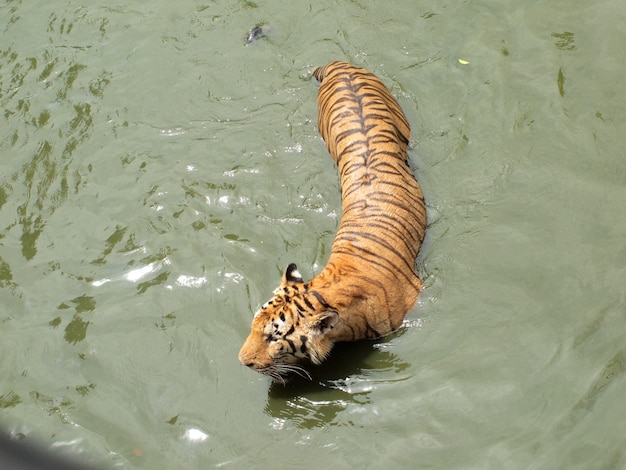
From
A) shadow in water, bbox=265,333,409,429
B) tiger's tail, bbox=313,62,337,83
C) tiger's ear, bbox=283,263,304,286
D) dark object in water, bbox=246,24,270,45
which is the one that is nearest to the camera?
shadow in water, bbox=265,333,409,429

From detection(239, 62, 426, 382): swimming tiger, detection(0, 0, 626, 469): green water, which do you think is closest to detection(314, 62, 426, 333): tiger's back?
detection(239, 62, 426, 382): swimming tiger

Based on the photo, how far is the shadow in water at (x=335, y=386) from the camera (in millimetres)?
3666

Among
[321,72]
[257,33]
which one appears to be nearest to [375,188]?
[321,72]

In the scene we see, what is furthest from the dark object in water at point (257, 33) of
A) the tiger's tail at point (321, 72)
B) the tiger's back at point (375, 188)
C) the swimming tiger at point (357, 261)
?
the swimming tiger at point (357, 261)

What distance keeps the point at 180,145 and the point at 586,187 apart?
9.68 feet

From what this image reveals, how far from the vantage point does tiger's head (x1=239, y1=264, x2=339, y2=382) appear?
3529 millimetres

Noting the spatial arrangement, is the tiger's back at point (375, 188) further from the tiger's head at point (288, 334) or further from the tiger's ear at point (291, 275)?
the tiger's head at point (288, 334)

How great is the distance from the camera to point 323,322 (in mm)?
3547

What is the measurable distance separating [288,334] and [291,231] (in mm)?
1079

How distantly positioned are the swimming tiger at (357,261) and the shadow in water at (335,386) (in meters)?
0.08

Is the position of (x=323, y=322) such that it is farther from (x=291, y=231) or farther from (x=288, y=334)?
(x=291, y=231)

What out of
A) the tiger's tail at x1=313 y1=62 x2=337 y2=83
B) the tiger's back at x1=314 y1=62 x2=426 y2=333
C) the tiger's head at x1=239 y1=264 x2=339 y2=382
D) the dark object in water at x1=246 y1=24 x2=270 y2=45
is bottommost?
the tiger's head at x1=239 y1=264 x2=339 y2=382

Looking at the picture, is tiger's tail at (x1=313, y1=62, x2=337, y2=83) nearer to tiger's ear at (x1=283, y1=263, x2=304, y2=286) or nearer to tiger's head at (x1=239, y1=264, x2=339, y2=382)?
tiger's ear at (x1=283, y1=263, x2=304, y2=286)

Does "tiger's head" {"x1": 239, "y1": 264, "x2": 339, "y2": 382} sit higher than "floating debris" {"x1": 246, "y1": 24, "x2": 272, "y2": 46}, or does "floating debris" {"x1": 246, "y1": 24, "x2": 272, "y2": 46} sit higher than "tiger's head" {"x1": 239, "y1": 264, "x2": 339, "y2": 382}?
"floating debris" {"x1": 246, "y1": 24, "x2": 272, "y2": 46}
